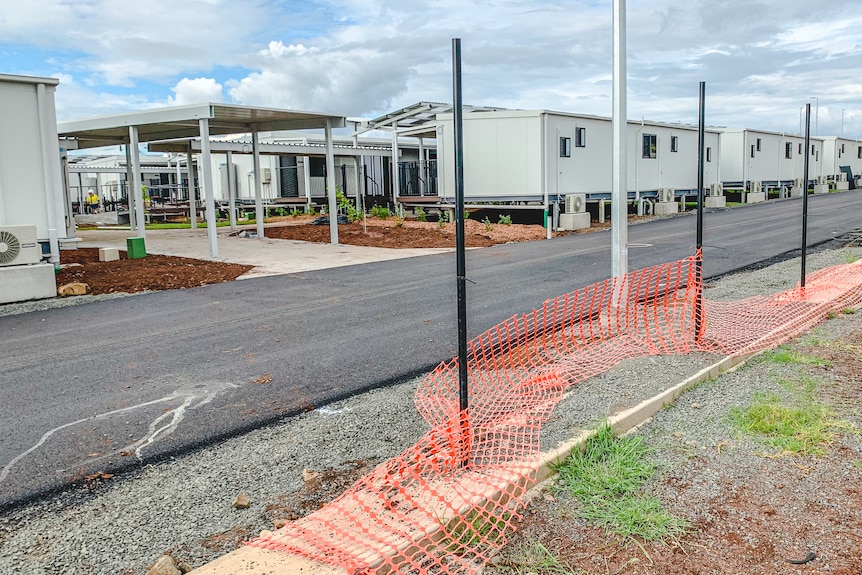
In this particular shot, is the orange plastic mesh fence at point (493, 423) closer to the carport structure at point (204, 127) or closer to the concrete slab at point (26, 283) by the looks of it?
the concrete slab at point (26, 283)

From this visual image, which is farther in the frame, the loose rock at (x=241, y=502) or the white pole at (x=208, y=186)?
the white pole at (x=208, y=186)

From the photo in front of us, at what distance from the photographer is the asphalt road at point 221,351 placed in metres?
5.13

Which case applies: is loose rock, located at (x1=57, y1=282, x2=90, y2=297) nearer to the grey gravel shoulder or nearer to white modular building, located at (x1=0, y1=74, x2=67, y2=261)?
white modular building, located at (x1=0, y1=74, x2=67, y2=261)

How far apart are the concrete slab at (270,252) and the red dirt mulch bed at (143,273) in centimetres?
61

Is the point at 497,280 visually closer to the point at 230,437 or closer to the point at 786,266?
the point at 786,266

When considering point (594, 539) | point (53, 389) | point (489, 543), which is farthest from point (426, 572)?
point (53, 389)

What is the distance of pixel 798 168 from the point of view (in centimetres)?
4044

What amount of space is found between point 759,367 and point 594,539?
3.55m

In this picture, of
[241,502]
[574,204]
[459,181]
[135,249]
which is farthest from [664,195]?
[241,502]

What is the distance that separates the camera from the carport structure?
16266 millimetres

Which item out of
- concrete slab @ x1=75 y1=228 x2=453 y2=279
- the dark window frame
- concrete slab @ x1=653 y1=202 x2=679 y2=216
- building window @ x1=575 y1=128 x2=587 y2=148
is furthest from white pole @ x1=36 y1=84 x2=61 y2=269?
→ concrete slab @ x1=653 y1=202 x2=679 y2=216

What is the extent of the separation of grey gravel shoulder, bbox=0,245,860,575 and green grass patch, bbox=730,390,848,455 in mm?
224

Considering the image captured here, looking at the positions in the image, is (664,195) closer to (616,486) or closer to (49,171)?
(49,171)

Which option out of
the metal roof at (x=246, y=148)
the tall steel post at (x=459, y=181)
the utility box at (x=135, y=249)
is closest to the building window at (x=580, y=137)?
the metal roof at (x=246, y=148)
